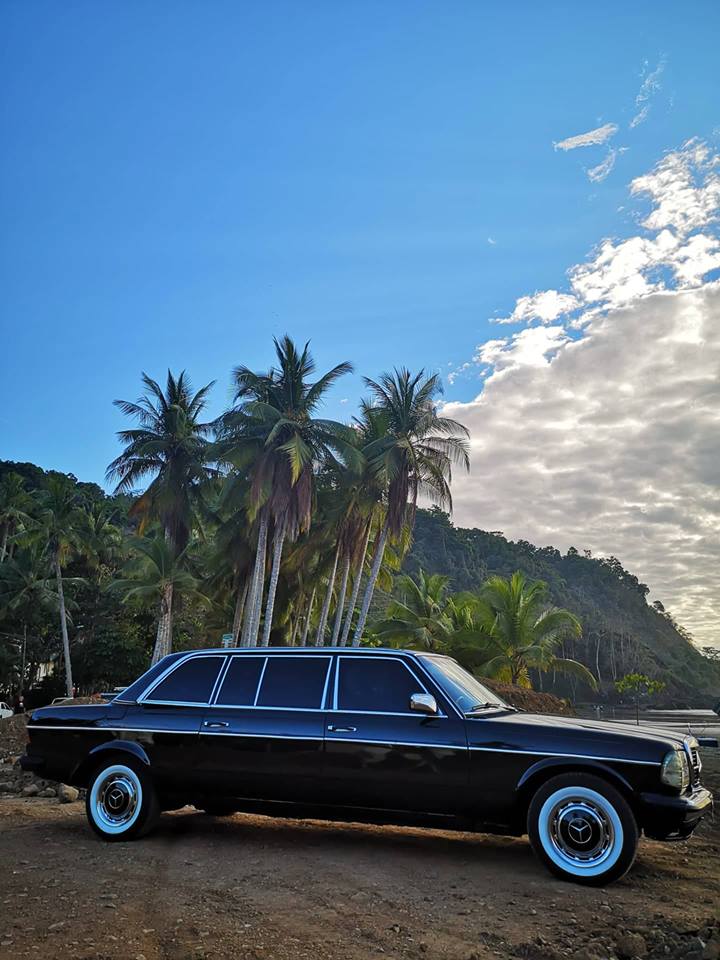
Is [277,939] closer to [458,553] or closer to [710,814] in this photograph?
[710,814]

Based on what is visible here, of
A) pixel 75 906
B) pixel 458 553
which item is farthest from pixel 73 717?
pixel 458 553

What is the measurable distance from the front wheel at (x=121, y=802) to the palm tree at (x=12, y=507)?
5014 centimetres

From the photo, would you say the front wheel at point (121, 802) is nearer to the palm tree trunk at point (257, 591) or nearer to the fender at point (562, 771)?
the fender at point (562, 771)

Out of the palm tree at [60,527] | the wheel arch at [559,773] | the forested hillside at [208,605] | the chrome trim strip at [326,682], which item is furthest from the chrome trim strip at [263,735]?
the palm tree at [60,527]

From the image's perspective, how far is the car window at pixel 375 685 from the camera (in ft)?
18.3

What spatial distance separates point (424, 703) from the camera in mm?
5262

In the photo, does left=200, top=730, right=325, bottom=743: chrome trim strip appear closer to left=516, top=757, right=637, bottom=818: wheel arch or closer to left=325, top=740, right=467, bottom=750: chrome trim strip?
left=325, top=740, right=467, bottom=750: chrome trim strip

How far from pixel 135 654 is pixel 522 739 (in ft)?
139

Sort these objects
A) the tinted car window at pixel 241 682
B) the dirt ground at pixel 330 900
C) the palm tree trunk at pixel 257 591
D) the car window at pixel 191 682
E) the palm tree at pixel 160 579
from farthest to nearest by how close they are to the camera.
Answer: the palm tree at pixel 160 579 < the palm tree trunk at pixel 257 591 < the car window at pixel 191 682 < the tinted car window at pixel 241 682 < the dirt ground at pixel 330 900

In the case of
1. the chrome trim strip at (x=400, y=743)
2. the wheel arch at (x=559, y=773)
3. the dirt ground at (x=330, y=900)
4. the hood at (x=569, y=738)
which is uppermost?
the hood at (x=569, y=738)

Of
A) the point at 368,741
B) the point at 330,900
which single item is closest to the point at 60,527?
the point at 368,741

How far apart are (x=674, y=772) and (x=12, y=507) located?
55.3m

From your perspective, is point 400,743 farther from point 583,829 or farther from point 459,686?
point 583,829

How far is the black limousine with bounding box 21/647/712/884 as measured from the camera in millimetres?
4859
